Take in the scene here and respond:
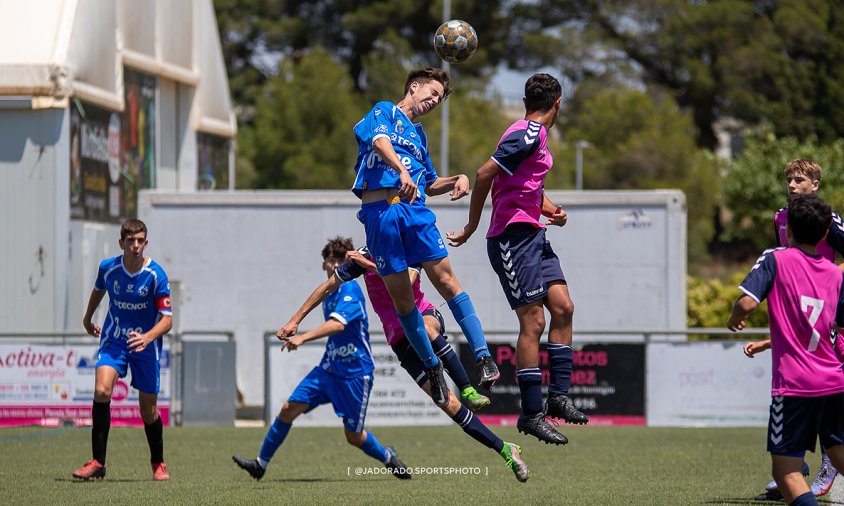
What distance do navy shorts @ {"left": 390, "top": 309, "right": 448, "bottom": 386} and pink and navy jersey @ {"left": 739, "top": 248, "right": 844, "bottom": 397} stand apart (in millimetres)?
3085

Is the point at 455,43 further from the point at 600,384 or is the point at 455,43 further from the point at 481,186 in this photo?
the point at 600,384

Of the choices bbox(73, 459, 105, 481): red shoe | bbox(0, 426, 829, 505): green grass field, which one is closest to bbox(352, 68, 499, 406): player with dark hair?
bbox(0, 426, 829, 505): green grass field

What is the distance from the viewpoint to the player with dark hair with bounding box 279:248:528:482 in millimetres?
9555

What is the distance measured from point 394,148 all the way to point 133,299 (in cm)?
414

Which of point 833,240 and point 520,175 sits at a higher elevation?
point 520,175

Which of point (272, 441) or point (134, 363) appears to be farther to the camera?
point (272, 441)

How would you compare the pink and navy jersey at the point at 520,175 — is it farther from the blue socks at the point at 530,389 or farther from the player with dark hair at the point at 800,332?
the player with dark hair at the point at 800,332

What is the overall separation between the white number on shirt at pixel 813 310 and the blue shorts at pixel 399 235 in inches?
107

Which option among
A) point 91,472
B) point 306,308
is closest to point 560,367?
point 306,308

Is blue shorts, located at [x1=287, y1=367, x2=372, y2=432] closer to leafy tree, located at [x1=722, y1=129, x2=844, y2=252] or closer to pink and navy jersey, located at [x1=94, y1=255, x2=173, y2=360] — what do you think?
pink and navy jersey, located at [x1=94, y1=255, x2=173, y2=360]

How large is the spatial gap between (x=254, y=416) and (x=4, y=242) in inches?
195

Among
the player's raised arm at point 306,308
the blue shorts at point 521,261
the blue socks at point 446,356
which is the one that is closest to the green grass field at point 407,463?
the blue socks at point 446,356

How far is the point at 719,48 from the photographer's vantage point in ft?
183

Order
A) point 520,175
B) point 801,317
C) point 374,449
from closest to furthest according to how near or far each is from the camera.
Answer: point 801,317, point 520,175, point 374,449
